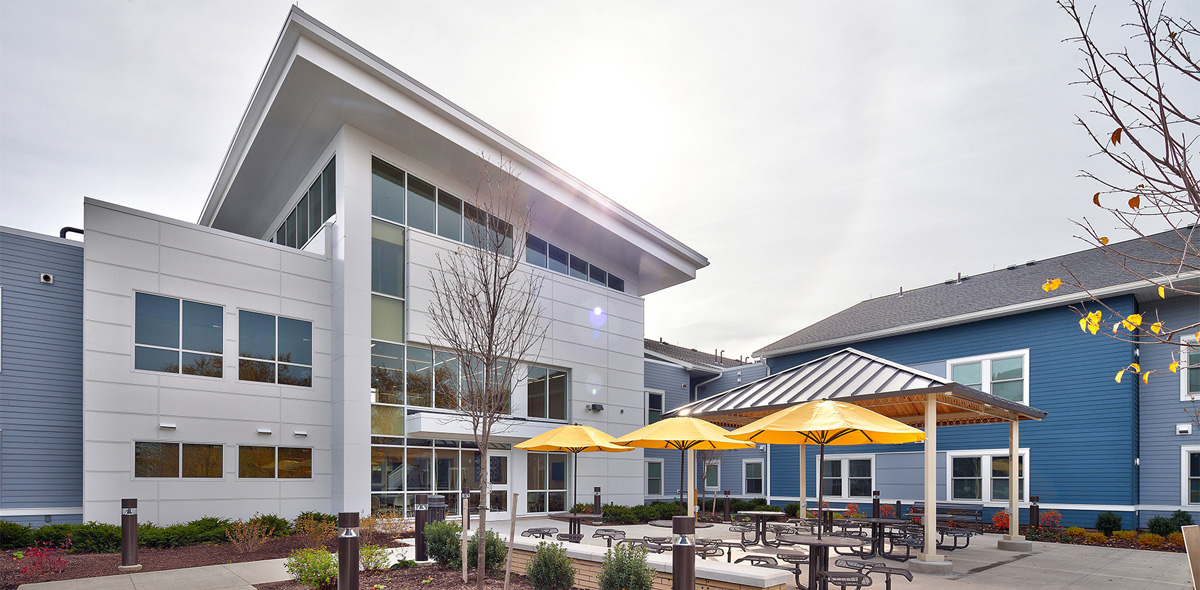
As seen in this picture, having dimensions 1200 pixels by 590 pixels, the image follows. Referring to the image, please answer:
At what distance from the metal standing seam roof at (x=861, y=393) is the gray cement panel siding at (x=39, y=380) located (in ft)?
44.1

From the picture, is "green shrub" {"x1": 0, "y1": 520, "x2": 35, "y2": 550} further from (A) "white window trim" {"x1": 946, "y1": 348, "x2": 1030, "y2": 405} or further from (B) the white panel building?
(A) "white window trim" {"x1": 946, "y1": 348, "x2": 1030, "y2": 405}

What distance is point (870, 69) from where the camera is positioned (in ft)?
37.9

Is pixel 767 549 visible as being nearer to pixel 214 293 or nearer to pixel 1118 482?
pixel 1118 482

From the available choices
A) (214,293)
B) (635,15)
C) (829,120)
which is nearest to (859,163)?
(829,120)

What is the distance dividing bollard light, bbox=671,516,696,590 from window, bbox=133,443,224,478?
13.7 m

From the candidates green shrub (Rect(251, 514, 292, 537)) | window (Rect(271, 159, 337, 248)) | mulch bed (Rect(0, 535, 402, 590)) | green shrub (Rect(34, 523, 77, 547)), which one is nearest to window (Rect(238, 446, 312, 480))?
green shrub (Rect(251, 514, 292, 537))

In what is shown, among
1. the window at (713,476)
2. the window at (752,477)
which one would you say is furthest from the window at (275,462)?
the window at (752,477)

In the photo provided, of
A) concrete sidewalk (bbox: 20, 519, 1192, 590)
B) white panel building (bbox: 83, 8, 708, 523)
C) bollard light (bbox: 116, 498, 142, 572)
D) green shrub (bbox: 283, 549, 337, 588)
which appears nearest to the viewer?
green shrub (bbox: 283, 549, 337, 588)

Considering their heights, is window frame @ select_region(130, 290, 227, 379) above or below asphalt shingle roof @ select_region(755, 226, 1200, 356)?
below

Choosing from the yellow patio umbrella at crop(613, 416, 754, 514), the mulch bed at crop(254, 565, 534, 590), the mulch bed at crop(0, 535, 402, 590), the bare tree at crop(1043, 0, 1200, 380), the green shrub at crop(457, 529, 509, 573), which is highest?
the bare tree at crop(1043, 0, 1200, 380)

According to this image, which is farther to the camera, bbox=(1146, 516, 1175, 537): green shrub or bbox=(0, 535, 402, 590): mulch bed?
bbox=(1146, 516, 1175, 537): green shrub

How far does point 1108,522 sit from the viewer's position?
17.8 metres

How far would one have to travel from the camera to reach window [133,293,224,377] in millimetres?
15805

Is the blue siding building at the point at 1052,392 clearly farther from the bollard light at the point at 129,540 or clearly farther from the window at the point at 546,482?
the bollard light at the point at 129,540
